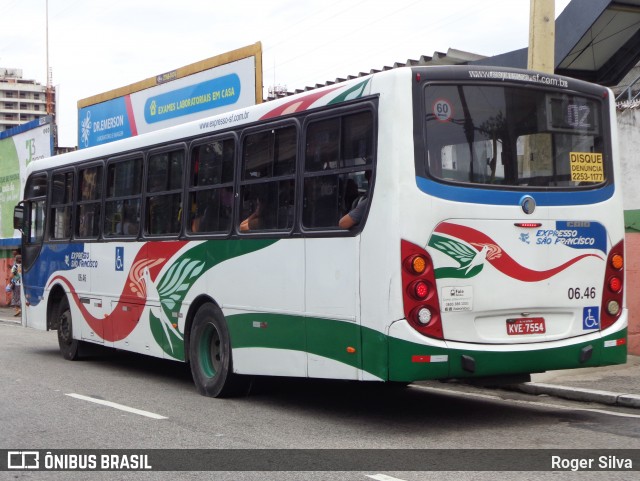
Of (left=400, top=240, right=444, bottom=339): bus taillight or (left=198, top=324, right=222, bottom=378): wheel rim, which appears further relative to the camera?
(left=198, top=324, right=222, bottom=378): wheel rim

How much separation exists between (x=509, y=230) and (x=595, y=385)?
332 centimetres

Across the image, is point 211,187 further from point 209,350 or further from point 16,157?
point 16,157

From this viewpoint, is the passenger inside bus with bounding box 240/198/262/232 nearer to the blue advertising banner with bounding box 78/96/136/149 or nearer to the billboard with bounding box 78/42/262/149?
the billboard with bounding box 78/42/262/149

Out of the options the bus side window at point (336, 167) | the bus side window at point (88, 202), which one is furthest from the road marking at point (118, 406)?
the bus side window at point (88, 202)

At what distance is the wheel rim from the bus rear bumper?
10.9ft

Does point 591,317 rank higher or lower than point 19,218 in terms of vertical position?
lower

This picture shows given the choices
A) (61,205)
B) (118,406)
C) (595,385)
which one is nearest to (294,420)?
(118,406)

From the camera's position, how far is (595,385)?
10.7 m

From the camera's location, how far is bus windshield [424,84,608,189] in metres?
8.11

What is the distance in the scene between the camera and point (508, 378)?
846cm

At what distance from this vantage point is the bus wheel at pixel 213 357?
10258mm

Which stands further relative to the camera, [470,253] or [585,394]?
[585,394]

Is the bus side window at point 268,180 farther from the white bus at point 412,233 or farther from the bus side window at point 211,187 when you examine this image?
the bus side window at point 211,187

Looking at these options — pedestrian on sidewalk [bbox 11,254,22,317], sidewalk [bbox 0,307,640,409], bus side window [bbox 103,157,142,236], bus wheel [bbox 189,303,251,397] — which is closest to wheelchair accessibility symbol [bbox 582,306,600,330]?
sidewalk [bbox 0,307,640,409]
